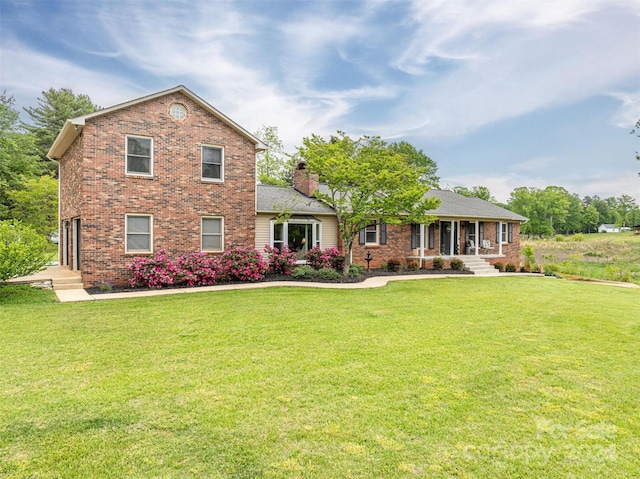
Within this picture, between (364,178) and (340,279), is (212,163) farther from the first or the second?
(340,279)

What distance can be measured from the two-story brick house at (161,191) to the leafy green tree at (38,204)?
1063cm

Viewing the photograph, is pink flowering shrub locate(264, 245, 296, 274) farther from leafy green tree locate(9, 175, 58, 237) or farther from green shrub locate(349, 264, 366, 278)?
leafy green tree locate(9, 175, 58, 237)

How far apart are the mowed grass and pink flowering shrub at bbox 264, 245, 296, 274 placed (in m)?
7.02

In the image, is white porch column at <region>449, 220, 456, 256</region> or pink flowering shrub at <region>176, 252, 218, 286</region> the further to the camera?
white porch column at <region>449, 220, 456, 256</region>

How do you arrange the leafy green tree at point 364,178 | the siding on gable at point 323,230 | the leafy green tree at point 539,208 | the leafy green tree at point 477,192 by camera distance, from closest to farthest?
the leafy green tree at point 364,178, the siding on gable at point 323,230, the leafy green tree at point 477,192, the leafy green tree at point 539,208

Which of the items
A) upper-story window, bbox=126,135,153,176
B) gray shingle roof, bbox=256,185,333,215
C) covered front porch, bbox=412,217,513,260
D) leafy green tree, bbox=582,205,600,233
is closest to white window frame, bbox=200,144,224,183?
upper-story window, bbox=126,135,153,176

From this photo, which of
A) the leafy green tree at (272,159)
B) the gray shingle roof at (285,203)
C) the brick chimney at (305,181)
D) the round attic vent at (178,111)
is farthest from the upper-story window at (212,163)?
the leafy green tree at (272,159)

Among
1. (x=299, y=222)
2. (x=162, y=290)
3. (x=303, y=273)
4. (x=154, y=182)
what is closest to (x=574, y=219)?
(x=299, y=222)

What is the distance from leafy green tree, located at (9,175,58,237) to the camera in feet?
79.8

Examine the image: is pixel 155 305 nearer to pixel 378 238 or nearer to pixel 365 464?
pixel 365 464

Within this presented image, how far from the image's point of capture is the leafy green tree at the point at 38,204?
79.8ft

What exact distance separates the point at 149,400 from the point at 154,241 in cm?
978

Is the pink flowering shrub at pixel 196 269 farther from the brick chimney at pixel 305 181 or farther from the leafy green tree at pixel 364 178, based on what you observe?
the brick chimney at pixel 305 181

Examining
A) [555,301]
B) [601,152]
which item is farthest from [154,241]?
[601,152]
